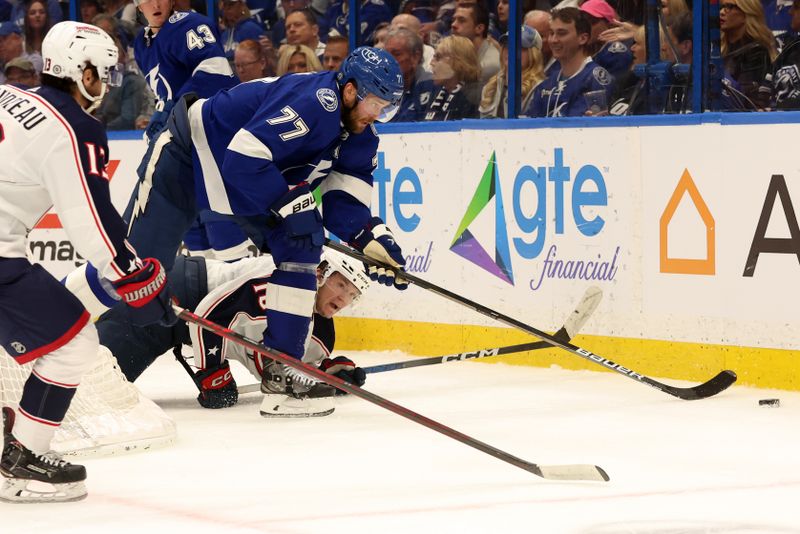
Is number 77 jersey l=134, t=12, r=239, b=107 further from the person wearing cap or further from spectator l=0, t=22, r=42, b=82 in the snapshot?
spectator l=0, t=22, r=42, b=82

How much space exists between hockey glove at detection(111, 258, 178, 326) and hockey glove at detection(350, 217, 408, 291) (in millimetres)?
1580

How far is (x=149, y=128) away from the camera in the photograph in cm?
578

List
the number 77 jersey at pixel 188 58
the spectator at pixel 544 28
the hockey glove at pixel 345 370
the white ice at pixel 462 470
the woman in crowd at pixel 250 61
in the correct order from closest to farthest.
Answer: the white ice at pixel 462 470 < the hockey glove at pixel 345 370 < the number 77 jersey at pixel 188 58 < the spectator at pixel 544 28 < the woman in crowd at pixel 250 61

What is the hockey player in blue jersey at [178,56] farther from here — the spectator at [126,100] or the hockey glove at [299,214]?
the spectator at [126,100]

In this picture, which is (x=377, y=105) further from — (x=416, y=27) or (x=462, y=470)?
(x=416, y=27)

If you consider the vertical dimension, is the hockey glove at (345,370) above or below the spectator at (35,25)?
below

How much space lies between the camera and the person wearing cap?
562 centimetres

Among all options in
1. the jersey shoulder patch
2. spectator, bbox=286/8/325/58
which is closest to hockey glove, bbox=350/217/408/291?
the jersey shoulder patch

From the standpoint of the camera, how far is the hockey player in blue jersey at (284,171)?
4.40 m

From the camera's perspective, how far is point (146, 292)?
3211 mm

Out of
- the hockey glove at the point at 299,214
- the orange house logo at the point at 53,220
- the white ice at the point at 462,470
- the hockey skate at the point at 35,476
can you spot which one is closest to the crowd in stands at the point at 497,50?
the orange house logo at the point at 53,220

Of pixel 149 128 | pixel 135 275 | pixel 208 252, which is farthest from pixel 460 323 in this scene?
pixel 135 275

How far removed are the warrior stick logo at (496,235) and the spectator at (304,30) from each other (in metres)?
1.23

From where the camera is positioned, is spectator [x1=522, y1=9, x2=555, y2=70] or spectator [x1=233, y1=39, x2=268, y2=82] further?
spectator [x1=233, y1=39, x2=268, y2=82]
